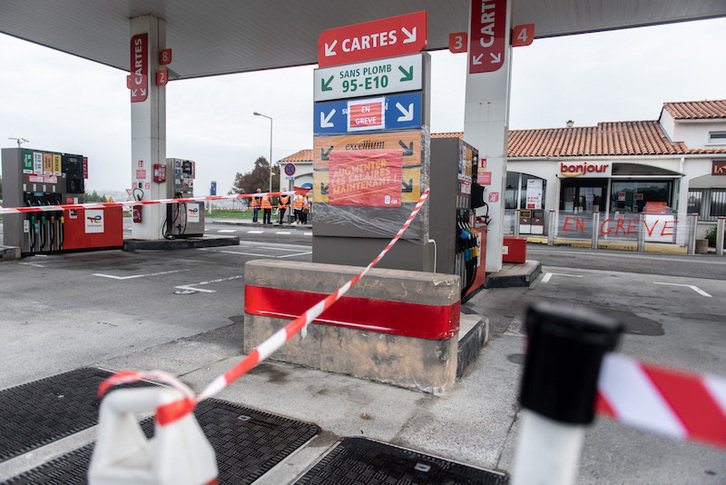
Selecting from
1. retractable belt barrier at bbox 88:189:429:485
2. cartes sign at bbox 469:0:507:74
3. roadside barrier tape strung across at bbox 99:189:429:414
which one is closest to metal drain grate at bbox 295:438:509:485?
roadside barrier tape strung across at bbox 99:189:429:414

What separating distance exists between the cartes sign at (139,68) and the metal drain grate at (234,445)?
1166 cm

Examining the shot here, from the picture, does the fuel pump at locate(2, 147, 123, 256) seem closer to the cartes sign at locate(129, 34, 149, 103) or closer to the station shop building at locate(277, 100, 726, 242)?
the cartes sign at locate(129, 34, 149, 103)

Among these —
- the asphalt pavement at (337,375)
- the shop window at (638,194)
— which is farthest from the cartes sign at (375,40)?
the shop window at (638,194)

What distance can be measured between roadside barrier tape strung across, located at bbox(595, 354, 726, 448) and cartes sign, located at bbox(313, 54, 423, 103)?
363 cm

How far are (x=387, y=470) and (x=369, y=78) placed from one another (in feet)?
11.0

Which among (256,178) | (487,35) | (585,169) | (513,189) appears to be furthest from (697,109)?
(256,178)

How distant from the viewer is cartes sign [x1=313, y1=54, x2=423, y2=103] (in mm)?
4234

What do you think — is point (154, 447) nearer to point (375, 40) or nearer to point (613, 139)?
point (375, 40)

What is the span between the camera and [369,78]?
14.5 feet

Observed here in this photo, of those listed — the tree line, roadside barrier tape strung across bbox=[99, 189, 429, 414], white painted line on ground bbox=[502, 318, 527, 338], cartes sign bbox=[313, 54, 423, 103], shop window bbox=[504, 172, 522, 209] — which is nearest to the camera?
roadside barrier tape strung across bbox=[99, 189, 429, 414]

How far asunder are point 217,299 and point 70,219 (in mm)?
6843

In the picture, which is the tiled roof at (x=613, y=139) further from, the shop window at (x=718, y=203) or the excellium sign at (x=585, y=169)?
the shop window at (x=718, y=203)

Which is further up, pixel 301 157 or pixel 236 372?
pixel 301 157

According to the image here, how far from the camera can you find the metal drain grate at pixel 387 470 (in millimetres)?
2508
